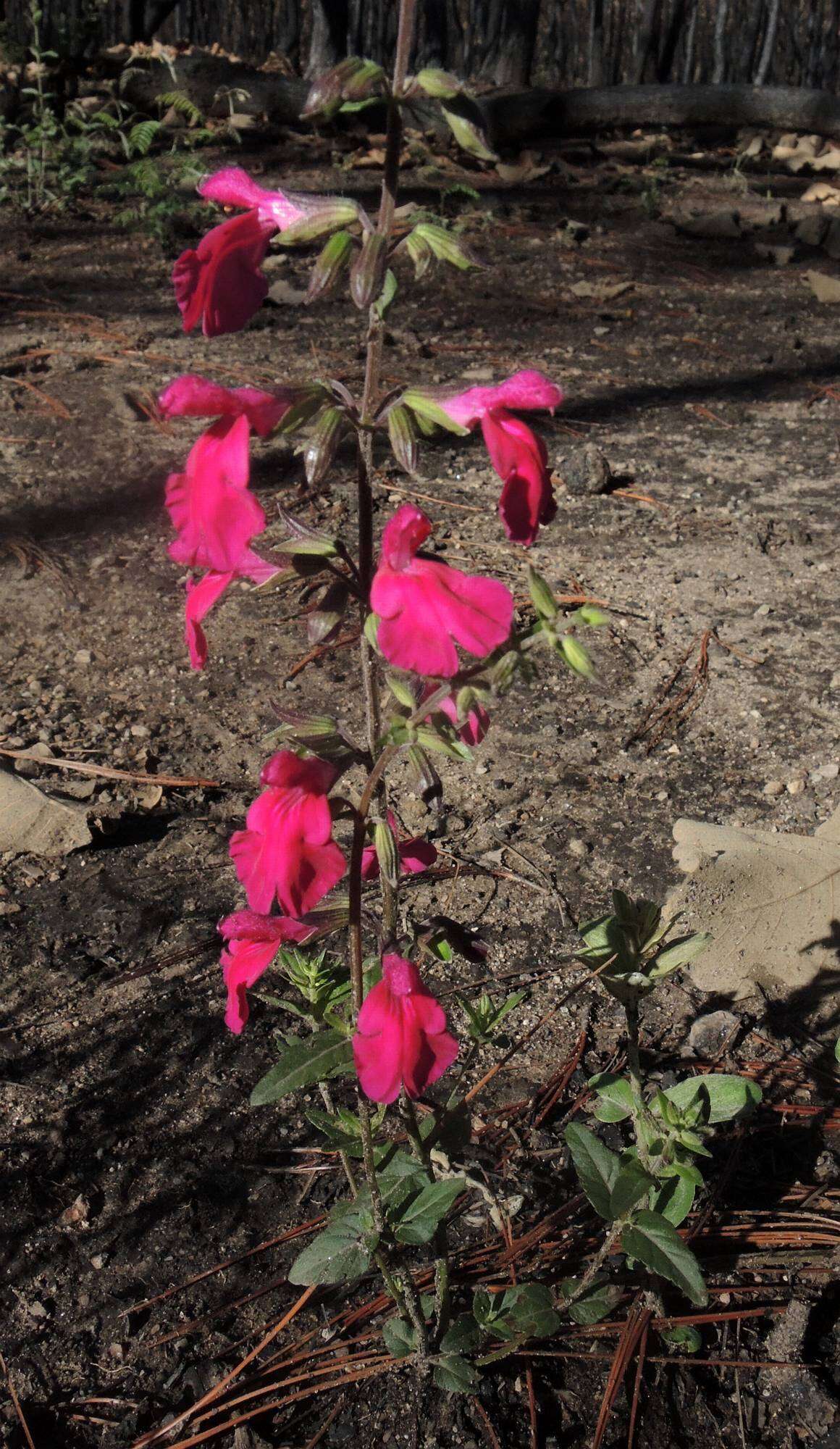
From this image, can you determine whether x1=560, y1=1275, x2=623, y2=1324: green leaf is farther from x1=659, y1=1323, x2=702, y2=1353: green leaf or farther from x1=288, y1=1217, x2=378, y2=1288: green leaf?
x1=288, y1=1217, x2=378, y2=1288: green leaf

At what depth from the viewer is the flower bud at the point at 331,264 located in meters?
1.27

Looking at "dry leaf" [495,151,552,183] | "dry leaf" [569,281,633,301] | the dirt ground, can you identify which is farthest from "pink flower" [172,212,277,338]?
"dry leaf" [495,151,552,183]

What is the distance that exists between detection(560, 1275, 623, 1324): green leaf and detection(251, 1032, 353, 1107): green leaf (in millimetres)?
464

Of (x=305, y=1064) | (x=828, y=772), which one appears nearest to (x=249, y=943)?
(x=305, y=1064)

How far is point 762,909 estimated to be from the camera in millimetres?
2324

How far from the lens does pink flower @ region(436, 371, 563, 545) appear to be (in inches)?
46.8

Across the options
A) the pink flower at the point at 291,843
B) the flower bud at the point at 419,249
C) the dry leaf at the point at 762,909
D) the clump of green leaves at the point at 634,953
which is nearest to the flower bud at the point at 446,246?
the flower bud at the point at 419,249

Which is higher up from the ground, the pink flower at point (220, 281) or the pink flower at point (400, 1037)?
the pink flower at point (220, 281)

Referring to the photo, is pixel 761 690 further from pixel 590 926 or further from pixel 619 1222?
pixel 619 1222

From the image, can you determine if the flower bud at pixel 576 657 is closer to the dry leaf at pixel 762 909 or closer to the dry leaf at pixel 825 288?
the dry leaf at pixel 762 909

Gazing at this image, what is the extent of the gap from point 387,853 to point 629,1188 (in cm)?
54

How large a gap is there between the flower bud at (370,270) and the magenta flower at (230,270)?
0.10 metres

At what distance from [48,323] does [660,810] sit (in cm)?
362

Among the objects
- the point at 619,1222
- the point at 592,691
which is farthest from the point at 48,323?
the point at 619,1222
